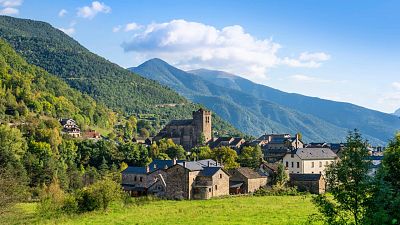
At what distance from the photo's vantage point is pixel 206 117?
149m

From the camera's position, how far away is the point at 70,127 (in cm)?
12794

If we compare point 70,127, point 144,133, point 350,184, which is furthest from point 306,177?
point 144,133

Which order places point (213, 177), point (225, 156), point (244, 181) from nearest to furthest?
point (213, 177), point (244, 181), point (225, 156)

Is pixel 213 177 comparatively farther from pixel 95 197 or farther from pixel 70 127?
pixel 70 127

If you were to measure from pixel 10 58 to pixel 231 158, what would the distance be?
11196cm

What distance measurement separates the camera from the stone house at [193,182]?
68.9m

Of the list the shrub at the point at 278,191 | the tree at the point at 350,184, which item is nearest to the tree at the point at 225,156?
the shrub at the point at 278,191

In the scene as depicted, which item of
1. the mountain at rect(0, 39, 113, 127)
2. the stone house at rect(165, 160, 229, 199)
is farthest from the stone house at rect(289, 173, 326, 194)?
the mountain at rect(0, 39, 113, 127)

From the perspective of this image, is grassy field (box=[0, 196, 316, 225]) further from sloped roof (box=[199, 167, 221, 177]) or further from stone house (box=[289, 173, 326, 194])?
stone house (box=[289, 173, 326, 194])

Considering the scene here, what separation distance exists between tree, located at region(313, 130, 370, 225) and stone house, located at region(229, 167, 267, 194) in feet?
163

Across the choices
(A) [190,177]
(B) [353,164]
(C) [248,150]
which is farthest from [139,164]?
(B) [353,164]

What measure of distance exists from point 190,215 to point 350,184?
2553 centimetres

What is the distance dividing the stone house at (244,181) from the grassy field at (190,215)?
Answer: 15.2 metres

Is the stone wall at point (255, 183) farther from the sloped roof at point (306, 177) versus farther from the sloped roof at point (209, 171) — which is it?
the sloped roof at point (209, 171)
